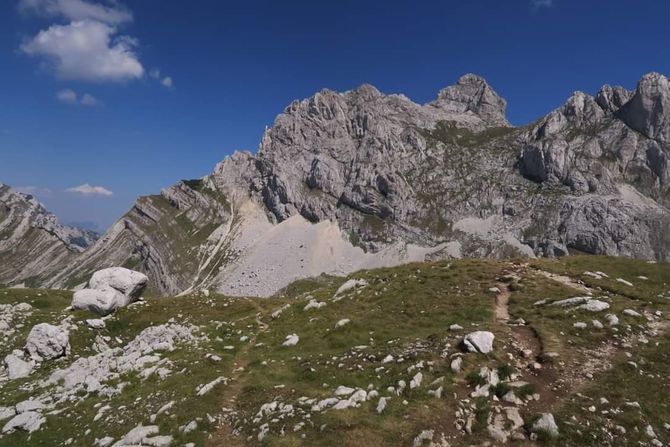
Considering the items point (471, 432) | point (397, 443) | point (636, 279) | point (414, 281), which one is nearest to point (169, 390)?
point (397, 443)

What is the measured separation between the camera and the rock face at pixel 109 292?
43656 mm

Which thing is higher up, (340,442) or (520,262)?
(520,262)

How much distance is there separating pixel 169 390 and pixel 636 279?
39906 millimetres

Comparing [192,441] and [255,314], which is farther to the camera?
[255,314]

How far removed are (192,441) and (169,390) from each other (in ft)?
20.3

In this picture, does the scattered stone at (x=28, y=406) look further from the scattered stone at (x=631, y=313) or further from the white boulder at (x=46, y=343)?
the scattered stone at (x=631, y=313)

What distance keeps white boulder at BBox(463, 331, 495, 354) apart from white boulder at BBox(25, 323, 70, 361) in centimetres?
3076

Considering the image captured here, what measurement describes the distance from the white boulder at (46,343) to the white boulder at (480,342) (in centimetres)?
3076

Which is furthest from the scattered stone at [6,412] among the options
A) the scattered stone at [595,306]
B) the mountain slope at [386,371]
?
the scattered stone at [595,306]

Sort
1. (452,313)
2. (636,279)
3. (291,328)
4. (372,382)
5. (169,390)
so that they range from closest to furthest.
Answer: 1. (372,382)
2. (169,390)
3. (452,313)
4. (291,328)
5. (636,279)

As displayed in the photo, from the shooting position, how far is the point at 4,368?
3212 cm

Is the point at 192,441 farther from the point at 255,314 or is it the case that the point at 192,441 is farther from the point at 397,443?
the point at 255,314

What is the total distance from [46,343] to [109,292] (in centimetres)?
1159

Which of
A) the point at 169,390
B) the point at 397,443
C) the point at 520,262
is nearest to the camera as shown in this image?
the point at 397,443
